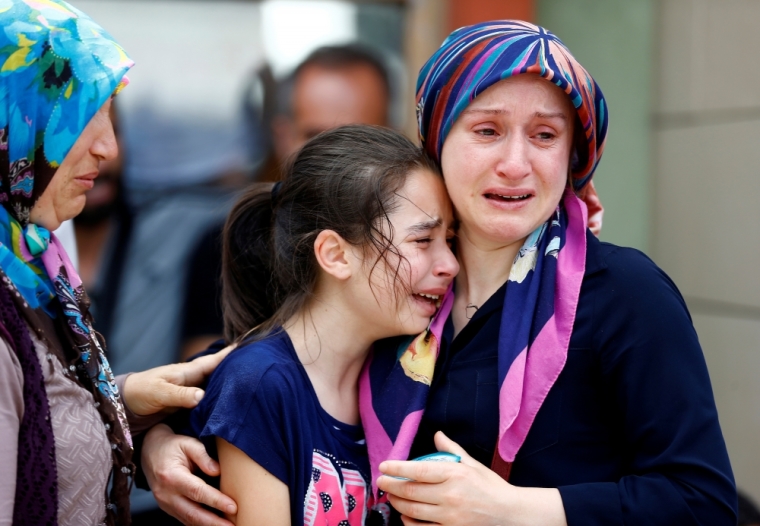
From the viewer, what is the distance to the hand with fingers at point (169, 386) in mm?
2014

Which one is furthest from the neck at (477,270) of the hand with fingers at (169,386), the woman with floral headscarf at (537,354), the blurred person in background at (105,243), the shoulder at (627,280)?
the blurred person in background at (105,243)

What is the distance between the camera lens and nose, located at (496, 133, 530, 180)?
73.4 inches

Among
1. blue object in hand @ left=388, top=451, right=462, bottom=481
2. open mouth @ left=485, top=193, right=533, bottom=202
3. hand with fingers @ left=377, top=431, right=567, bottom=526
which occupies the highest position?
open mouth @ left=485, top=193, right=533, bottom=202

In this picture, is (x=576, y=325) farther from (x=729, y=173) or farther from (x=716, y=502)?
(x=729, y=173)

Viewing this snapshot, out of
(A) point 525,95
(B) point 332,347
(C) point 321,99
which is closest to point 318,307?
(B) point 332,347

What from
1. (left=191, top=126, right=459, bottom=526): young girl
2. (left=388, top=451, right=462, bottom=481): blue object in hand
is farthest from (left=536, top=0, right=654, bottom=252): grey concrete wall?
(left=388, top=451, right=462, bottom=481): blue object in hand

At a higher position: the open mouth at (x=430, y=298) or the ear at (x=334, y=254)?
the ear at (x=334, y=254)

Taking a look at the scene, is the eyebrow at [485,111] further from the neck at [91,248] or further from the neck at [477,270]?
the neck at [91,248]

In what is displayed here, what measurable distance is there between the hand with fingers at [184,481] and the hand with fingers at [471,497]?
0.43 meters

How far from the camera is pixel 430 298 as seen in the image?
6.98 feet

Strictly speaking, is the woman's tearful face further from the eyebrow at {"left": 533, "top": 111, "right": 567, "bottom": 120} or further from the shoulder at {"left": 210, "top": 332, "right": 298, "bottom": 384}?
the shoulder at {"left": 210, "top": 332, "right": 298, "bottom": 384}

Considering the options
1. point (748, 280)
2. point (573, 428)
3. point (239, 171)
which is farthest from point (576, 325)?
point (239, 171)

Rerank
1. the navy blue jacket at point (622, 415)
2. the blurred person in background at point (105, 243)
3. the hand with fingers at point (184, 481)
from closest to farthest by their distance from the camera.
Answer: the navy blue jacket at point (622, 415), the hand with fingers at point (184, 481), the blurred person in background at point (105, 243)

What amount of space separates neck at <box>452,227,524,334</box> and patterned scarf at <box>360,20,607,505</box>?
40 millimetres
